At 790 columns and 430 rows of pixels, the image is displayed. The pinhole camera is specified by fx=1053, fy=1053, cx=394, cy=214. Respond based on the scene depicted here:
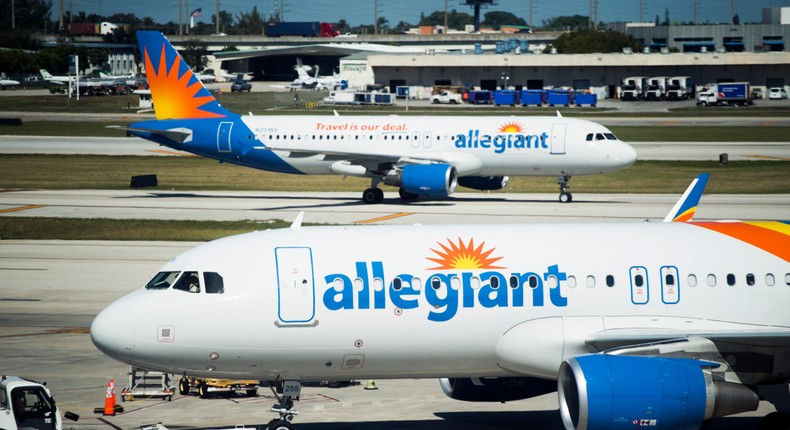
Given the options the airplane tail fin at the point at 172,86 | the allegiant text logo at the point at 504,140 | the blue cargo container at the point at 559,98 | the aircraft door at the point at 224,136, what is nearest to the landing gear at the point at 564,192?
the allegiant text logo at the point at 504,140

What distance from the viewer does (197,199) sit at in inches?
2202

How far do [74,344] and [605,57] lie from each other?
146 m

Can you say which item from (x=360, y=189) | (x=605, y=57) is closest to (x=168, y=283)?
(x=360, y=189)

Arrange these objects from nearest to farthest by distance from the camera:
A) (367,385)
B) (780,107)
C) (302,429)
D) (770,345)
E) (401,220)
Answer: (770,345) < (302,429) < (367,385) < (401,220) < (780,107)

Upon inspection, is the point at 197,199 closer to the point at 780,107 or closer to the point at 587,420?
the point at 587,420

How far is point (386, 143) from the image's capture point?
178 feet

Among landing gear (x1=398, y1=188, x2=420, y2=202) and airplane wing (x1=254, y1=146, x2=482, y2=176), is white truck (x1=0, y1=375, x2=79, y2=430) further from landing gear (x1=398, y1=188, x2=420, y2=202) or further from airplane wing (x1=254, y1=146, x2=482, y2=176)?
landing gear (x1=398, y1=188, x2=420, y2=202)

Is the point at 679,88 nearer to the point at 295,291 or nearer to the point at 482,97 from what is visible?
the point at 482,97

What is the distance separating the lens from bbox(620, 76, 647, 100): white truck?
159375 mm

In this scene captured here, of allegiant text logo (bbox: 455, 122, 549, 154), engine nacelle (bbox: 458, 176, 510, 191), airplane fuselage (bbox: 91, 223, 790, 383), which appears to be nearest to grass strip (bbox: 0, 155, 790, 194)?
engine nacelle (bbox: 458, 176, 510, 191)

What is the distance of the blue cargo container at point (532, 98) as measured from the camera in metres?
147

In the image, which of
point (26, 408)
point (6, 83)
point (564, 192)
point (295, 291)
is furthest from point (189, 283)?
point (6, 83)

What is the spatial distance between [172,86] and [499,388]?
135 feet

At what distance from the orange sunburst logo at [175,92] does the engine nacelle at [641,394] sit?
42611mm
